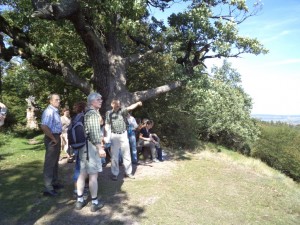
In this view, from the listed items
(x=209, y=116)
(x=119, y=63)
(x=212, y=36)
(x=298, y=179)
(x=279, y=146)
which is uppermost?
(x=212, y=36)

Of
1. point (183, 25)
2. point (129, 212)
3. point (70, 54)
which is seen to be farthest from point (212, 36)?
point (129, 212)

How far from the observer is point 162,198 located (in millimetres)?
7395

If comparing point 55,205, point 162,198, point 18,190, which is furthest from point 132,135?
point 55,205

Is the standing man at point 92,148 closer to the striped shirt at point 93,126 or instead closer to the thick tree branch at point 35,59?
the striped shirt at point 93,126

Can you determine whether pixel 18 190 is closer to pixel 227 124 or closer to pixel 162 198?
pixel 162 198

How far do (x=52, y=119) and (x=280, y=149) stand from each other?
1041 inches

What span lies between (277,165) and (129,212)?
25.0 m

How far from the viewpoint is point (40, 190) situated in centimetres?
771

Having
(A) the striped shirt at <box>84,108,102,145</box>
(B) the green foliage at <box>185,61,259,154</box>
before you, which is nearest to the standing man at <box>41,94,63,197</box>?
(A) the striped shirt at <box>84,108,102,145</box>

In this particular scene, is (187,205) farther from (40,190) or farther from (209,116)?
(209,116)

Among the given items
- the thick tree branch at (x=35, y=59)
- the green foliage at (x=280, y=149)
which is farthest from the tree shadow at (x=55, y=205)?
the green foliage at (x=280, y=149)

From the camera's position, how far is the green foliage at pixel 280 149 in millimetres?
26984

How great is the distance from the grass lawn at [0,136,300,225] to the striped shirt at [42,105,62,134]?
1549mm

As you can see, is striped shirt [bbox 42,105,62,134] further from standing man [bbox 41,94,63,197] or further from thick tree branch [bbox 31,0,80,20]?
thick tree branch [bbox 31,0,80,20]
